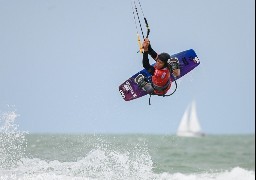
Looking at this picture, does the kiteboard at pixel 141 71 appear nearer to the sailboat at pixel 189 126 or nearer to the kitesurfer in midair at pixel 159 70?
the kitesurfer in midair at pixel 159 70

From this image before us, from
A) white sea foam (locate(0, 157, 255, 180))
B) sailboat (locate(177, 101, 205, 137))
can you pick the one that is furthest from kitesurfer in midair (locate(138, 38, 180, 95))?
sailboat (locate(177, 101, 205, 137))

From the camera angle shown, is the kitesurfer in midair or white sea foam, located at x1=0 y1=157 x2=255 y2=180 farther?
white sea foam, located at x1=0 y1=157 x2=255 y2=180

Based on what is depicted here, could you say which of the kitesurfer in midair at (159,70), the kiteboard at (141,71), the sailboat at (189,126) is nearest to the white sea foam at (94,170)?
the kiteboard at (141,71)

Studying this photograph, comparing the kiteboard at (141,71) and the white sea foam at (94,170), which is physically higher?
the kiteboard at (141,71)

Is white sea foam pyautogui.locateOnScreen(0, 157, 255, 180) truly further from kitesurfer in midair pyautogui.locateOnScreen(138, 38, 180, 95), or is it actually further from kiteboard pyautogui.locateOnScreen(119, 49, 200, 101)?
kitesurfer in midair pyautogui.locateOnScreen(138, 38, 180, 95)

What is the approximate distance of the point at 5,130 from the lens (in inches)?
655

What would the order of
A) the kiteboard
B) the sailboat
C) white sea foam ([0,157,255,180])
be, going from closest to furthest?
white sea foam ([0,157,255,180]), the kiteboard, the sailboat

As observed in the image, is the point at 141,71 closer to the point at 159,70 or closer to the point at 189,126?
the point at 159,70

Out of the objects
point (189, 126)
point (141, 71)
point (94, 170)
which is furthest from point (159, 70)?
point (189, 126)

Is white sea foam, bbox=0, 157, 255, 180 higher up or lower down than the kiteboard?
lower down

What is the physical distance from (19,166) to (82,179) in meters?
2.17

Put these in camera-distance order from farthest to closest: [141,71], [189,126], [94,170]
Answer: [189,126], [94,170], [141,71]

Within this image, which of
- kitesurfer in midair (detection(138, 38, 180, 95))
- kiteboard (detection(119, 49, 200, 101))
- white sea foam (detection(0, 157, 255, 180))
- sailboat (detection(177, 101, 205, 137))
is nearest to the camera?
kitesurfer in midair (detection(138, 38, 180, 95))

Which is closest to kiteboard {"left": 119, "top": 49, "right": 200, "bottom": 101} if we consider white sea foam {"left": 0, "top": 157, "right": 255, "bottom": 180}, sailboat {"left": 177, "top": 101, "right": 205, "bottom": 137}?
white sea foam {"left": 0, "top": 157, "right": 255, "bottom": 180}
